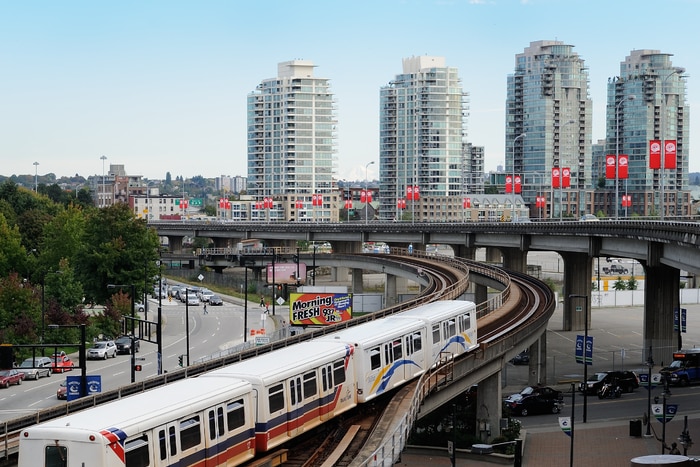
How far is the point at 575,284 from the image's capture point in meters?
97.6

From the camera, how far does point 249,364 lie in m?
30.0

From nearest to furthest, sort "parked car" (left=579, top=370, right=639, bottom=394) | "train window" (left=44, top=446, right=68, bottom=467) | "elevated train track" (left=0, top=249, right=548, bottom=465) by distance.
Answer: "train window" (left=44, top=446, right=68, bottom=467), "elevated train track" (left=0, top=249, right=548, bottom=465), "parked car" (left=579, top=370, right=639, bottom=394)

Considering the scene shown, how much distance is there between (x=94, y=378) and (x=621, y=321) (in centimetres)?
7717

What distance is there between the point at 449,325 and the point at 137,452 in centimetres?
2190

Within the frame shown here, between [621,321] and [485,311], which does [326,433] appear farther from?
[621,321]

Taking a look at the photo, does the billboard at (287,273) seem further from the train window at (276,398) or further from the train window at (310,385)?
the train window at (276,398)

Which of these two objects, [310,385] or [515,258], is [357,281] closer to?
[515,258]

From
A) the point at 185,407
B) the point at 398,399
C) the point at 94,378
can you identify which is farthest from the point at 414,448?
the point at 185,407

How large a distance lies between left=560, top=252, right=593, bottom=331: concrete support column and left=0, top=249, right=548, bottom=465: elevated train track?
9085mm

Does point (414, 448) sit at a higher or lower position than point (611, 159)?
lower

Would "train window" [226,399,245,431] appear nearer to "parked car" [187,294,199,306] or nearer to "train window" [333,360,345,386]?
"train window" [333,360,345,386]

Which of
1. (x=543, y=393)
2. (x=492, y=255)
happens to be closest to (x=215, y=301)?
(x=543, y=393)

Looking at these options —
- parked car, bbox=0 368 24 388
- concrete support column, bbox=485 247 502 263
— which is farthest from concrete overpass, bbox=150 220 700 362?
parked car, bbox=0 368 24 388

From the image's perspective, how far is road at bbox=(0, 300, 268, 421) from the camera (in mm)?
56594
